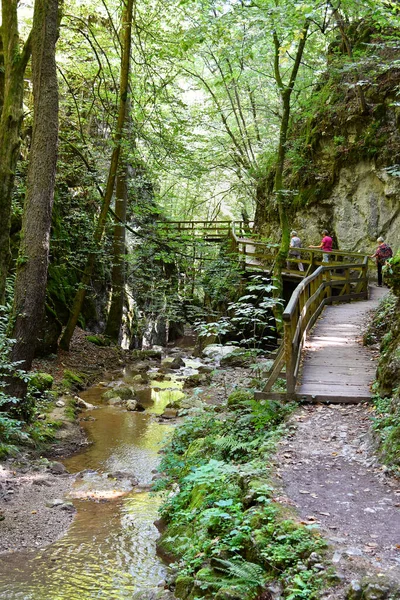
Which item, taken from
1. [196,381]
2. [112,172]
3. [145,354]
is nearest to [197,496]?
[196,381]

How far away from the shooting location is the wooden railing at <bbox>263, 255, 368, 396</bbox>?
742cm

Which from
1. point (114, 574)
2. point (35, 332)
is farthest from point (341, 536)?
point (35, 332)

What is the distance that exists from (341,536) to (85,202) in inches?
521

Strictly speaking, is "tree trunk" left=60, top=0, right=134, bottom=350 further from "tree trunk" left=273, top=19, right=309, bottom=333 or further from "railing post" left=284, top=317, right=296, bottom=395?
"railing post" left=284, top=317, right=296, bottom=395

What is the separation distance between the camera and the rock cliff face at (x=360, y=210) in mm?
18297

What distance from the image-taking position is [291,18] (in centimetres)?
1041

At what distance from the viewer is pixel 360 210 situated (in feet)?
64.5

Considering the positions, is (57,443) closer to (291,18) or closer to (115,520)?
(115,520)

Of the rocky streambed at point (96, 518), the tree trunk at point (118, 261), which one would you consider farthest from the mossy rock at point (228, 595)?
the tree trunk at point (118, 261)

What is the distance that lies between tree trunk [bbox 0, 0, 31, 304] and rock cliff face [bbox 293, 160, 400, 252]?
13.5 metres

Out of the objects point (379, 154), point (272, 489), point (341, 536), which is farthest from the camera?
point (379, 154)

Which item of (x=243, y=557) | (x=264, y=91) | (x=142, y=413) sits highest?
(x=264, y=91)

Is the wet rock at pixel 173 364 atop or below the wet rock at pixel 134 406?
below

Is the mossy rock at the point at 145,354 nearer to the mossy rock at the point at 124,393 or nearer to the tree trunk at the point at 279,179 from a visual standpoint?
the mossy rock at the point at 124,393
